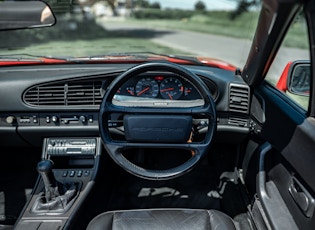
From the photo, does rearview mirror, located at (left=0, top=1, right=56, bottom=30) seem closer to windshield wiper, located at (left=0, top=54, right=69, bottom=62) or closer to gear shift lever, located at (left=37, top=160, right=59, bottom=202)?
windshield wiper, located at (left=0, top=54, right=69, bottom=62)

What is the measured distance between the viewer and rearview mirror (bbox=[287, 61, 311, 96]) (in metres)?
2.09

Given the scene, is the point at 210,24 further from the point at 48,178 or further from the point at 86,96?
the point at 48,178

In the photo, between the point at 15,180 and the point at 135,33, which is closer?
the point at 15,180

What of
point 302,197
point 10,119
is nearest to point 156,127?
point 302,197

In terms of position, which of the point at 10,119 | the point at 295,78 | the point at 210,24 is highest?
the point at 295,78

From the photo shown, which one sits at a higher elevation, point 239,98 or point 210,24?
point 239,98

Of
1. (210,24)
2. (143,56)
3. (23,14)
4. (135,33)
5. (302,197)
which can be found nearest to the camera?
(302,197)

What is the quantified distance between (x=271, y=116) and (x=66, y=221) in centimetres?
147

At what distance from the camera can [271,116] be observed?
2.23 m

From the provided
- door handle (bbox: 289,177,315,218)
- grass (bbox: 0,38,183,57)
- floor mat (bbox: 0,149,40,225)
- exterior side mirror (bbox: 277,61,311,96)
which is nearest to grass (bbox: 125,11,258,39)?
grass (bbox: 0,38,183,57)

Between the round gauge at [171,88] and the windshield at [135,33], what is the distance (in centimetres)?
47

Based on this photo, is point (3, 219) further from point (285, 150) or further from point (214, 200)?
point (285, 150)

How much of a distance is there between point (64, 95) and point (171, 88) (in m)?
0.81

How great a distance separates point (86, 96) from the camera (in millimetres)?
2664
